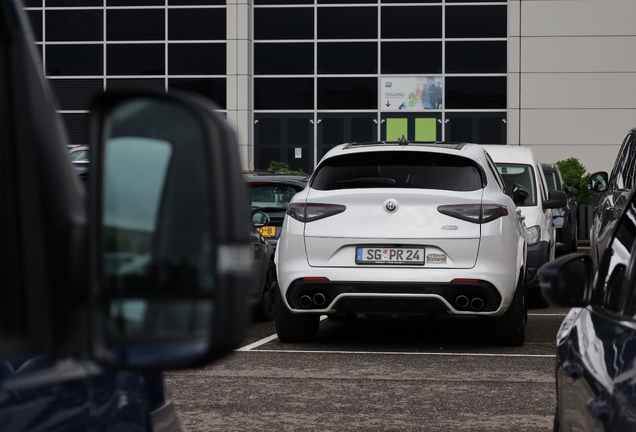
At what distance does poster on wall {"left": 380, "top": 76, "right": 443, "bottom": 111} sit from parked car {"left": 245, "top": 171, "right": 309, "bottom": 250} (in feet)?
58.2

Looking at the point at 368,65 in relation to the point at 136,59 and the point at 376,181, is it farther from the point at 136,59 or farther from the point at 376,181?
the point at 376,181

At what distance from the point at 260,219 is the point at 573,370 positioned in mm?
7209

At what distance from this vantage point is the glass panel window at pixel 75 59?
29594mm

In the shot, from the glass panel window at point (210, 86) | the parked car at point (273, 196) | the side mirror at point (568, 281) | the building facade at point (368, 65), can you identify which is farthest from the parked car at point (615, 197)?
the glass panel window at point (210, 86)

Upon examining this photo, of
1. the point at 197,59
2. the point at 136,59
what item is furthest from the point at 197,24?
the point at 136,59

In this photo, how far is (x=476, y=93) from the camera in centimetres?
2883

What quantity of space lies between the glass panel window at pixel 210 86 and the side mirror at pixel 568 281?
1044 inches

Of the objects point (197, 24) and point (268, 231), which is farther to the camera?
point (197, 24)

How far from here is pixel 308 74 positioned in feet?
95.7

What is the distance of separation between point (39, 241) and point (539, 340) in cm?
778

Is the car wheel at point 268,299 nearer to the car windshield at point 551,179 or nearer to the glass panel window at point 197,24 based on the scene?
the car windshield at point 551,179

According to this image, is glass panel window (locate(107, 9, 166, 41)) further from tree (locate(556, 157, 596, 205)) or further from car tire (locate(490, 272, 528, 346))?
car tire (locate(490, 272, 528, 346))

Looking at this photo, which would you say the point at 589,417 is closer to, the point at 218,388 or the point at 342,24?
the point at 218,388

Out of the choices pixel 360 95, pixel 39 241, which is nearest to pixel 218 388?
pixel 39 241
